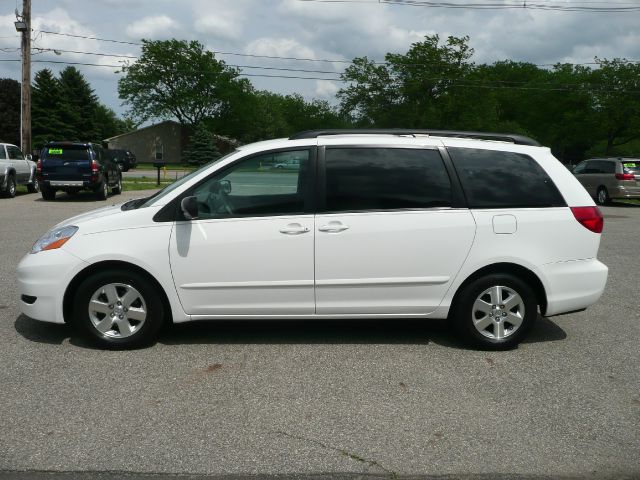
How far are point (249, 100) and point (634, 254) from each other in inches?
2829

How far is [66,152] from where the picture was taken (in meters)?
20.6

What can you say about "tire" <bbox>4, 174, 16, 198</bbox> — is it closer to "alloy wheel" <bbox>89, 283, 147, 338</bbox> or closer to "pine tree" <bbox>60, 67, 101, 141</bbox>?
"alloy wheel" <bbox>89, 283, 147, 338</bbox>

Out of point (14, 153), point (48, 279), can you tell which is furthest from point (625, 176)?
point (48, 279)

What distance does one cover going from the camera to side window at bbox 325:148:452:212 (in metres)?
5.33

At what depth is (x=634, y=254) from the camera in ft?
36.5

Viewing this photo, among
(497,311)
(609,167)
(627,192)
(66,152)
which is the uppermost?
(66,152)

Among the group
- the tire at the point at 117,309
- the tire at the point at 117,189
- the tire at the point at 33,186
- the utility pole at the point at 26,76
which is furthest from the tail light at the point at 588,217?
the utility pole at the point at 26,76

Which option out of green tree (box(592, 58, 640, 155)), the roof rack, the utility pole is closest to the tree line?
green tree (box(592, 58, 640, 155))

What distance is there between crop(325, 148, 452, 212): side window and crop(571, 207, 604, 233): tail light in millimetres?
1089

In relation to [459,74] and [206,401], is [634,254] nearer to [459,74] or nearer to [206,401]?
[206,401]

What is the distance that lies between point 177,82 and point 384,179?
7656cm

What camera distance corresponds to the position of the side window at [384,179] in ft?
17.5

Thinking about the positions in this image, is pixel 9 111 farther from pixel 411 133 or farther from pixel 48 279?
pixel 411 133

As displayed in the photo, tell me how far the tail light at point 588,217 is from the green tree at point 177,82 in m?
74.7
